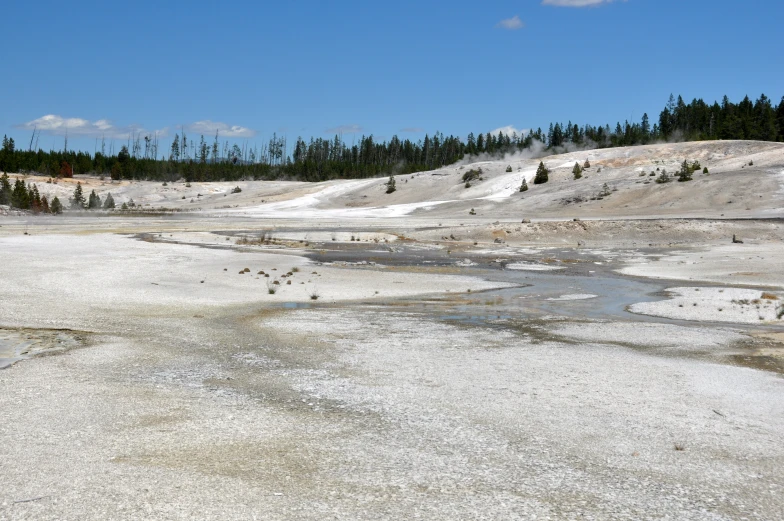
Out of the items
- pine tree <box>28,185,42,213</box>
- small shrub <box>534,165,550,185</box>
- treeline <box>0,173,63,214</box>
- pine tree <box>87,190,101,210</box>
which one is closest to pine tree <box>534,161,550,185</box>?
small shrub <box>534,165,550,185</box>

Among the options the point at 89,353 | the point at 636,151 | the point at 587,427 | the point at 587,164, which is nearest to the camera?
the point at 587,427

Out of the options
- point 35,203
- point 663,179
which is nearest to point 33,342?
point 663,179

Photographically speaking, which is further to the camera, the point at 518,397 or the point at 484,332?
the point at 484,332

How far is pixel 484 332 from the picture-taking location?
14.0 meters

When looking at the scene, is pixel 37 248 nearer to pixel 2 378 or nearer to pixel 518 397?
pixel 2 378

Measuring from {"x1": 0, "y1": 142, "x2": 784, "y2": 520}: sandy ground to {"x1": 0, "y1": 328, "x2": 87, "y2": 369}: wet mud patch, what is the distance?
86 millimetres

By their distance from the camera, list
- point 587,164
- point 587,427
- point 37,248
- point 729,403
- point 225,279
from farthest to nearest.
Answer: point 587,164 → point 37,248 → point 225,279 → point 729,403 → point 587,427

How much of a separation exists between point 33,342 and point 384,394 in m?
5.85

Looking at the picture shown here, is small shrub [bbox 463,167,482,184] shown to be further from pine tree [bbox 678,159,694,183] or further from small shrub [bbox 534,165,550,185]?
pine tree [bbox 678,159,694,183]

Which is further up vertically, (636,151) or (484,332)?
(636,151)

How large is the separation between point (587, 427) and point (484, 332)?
625 centimetres

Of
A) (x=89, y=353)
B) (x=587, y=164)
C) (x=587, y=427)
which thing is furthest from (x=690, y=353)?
(x=587, y=164)

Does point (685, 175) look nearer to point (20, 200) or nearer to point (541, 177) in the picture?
point (541, 177)

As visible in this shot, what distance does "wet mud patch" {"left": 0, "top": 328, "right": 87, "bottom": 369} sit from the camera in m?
10.7
